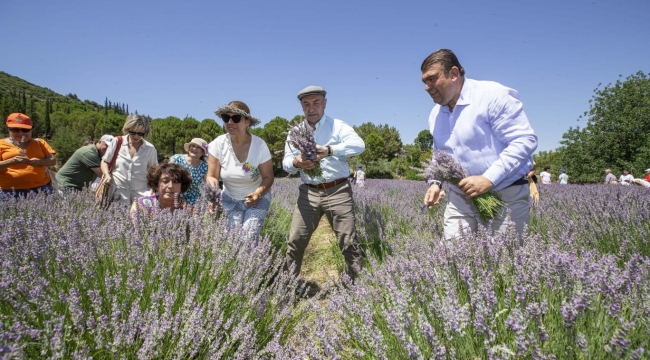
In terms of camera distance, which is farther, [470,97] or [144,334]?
[470,97]

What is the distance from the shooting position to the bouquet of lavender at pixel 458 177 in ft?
6.63

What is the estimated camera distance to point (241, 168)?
3.02 meters

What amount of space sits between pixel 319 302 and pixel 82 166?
4547 mm

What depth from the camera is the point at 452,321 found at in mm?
1074

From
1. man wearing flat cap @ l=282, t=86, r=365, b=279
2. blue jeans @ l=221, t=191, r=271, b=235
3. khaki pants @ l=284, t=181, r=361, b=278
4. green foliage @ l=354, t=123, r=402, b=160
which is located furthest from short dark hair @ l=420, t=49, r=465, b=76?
green foliage @ l=354, t=123, r=402, b=160

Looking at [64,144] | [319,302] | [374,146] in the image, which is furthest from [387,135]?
[319,302]

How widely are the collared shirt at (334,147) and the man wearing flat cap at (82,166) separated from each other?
314 cm

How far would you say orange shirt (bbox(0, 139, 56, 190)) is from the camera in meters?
3.85

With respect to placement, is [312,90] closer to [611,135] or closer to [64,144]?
[611,135]

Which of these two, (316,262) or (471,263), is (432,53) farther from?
(316,262)

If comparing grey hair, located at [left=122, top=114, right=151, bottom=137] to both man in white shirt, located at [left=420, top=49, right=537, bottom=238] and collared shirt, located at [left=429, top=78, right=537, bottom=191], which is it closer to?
man in white shirt, located at [left=420, top=49, right=537, bottom=238]

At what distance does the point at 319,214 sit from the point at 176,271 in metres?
1.52

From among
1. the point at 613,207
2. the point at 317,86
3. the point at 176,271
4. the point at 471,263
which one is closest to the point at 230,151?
the point at 317,86

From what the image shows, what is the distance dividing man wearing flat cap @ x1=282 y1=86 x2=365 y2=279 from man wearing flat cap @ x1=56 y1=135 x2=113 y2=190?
3.15 m
